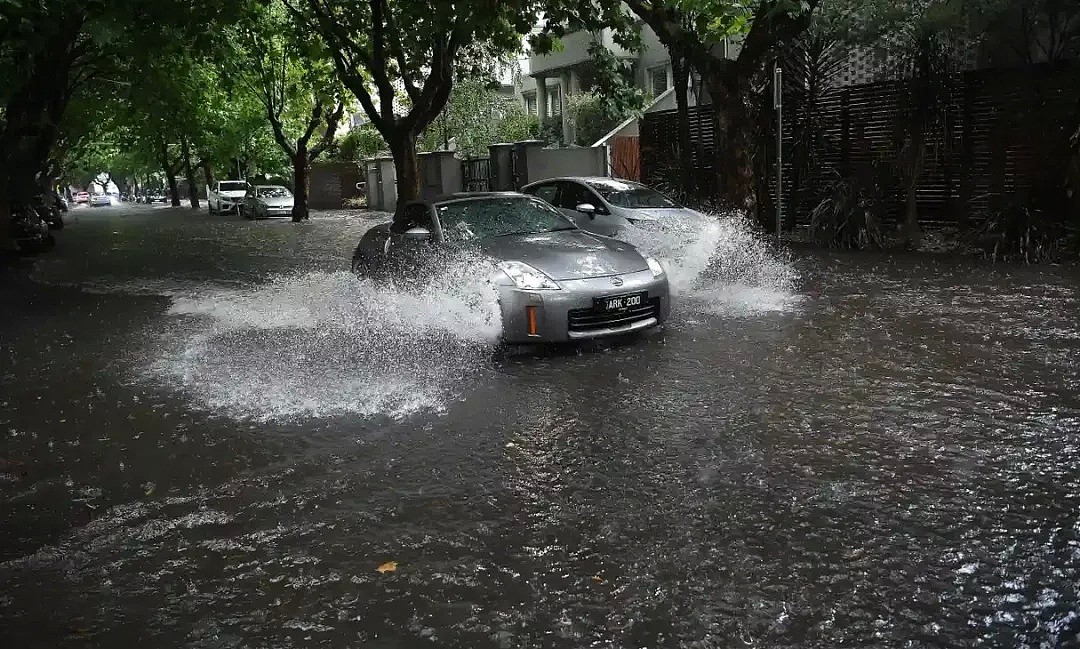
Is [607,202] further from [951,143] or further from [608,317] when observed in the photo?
[951,143]

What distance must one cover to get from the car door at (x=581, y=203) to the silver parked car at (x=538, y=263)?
3.00m

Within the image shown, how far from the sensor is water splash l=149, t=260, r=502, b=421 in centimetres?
719

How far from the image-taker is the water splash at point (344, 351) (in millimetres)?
7191

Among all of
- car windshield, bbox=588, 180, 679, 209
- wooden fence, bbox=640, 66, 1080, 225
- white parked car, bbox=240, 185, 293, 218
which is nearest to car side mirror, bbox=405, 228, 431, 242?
car windshield, bbox=588, 180, 679, 209

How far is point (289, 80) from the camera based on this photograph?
3528cm

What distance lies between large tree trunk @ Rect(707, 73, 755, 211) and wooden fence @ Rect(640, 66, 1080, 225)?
6.29 ft

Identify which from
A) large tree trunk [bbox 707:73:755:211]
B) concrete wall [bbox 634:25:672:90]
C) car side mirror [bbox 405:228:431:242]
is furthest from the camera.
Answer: concrete wall [bbox 634:25:672:90]

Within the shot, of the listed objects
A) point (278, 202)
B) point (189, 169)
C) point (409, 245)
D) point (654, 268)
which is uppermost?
point (189, 169)

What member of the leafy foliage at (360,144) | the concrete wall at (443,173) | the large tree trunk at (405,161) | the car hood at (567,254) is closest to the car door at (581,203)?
the car hood at (567,254)

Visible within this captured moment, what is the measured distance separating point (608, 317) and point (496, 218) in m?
2.11

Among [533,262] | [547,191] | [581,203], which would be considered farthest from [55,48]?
[533,262]

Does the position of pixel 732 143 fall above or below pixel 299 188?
below

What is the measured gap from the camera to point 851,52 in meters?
20.8

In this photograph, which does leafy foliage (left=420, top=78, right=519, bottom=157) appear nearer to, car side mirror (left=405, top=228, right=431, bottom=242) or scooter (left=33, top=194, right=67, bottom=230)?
scooter (left=33, top=194, right=67, bottom=230)
